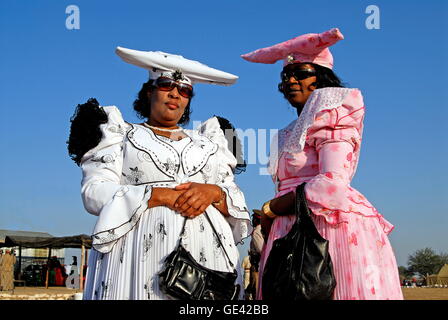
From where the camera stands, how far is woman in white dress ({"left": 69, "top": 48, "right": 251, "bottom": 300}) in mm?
3020

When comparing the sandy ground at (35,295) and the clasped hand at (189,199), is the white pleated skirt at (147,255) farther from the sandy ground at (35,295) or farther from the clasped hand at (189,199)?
the sandy ground at (35,295)

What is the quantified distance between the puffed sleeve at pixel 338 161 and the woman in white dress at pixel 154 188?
0.54 m

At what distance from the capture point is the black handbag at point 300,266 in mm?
2867

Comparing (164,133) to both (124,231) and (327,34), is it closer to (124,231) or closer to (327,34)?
(124,231)

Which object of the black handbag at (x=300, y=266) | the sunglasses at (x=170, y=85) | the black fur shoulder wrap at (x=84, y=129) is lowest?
the black handbag at (x=300, y=266)

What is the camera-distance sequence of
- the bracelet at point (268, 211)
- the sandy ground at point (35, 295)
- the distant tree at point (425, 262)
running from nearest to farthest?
the bracelet at point (268, 211) < the sandy ground at point (35, 295) < the distant tree at point (425, 262)

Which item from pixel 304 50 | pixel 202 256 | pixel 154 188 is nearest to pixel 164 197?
pixel 154 188

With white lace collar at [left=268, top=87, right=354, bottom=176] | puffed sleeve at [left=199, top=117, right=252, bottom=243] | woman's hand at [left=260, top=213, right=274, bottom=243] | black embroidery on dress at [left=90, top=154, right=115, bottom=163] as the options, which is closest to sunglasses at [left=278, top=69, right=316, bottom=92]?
white lace collar at [left=268, top=87, right=354, bottom=176]

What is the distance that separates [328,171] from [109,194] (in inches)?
50.8

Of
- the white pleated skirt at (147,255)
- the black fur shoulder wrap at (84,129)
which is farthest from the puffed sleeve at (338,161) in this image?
the black fur shoulder wrap at (84,129)

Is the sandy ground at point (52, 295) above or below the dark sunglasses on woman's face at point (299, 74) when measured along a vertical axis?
below

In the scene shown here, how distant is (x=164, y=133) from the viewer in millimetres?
3559

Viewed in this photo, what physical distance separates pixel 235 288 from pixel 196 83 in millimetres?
1395

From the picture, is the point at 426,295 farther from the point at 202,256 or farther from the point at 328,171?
the point at 202,256
